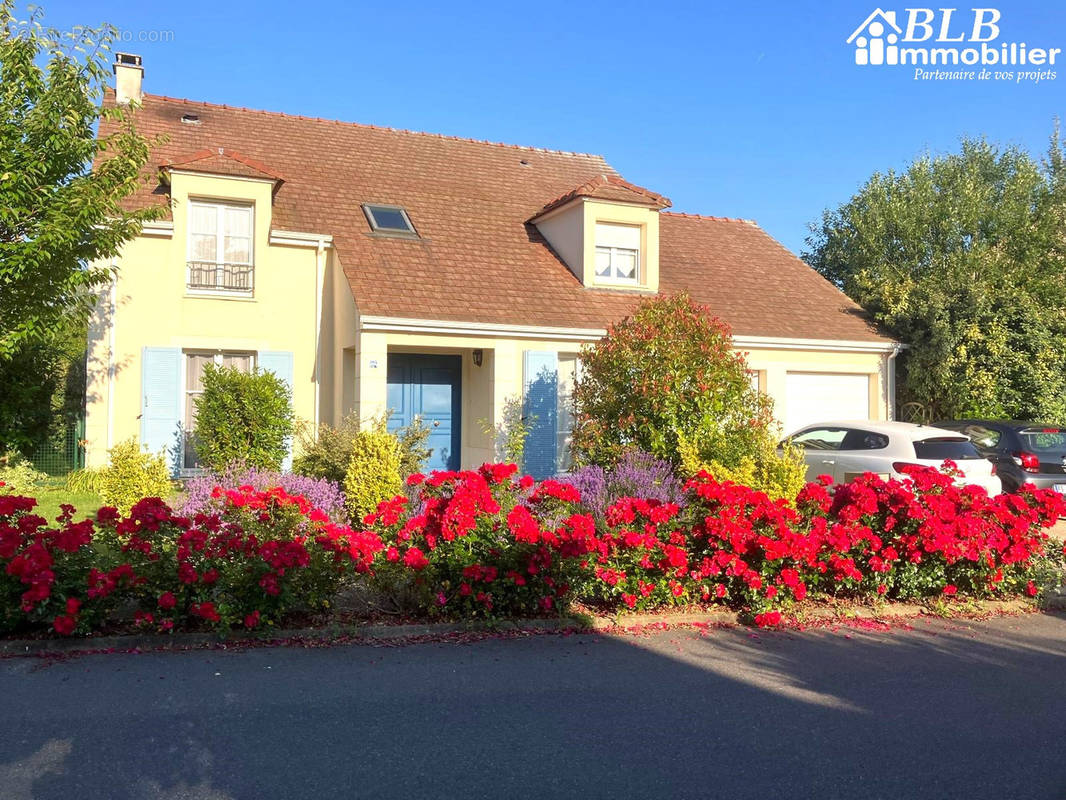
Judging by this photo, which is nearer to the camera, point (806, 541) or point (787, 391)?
point (806, 541)

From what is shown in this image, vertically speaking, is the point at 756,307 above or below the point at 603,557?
above

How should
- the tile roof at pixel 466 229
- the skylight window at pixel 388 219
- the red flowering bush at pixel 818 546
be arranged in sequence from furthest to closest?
the skylight window at pixel 388 219 < the tile roof at pixel 466 229 < the red flowering bush at pixel 818 546

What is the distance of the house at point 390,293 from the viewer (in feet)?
43.2

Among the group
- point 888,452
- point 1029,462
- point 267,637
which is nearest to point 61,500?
point 267,637

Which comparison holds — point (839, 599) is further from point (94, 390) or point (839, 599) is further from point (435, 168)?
point (435, 168)

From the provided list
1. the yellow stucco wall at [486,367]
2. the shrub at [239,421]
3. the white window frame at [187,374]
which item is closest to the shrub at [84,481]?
the white window frame at [187,374]

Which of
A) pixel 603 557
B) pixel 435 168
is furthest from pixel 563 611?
pixel 435 168

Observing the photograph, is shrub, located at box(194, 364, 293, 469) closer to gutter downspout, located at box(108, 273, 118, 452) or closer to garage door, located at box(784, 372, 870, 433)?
gutter downspout, located at box(108, 273, 118, 452)

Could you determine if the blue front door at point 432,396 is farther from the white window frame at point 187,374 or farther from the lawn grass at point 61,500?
the lawn grass at point 61,500

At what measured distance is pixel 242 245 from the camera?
45.8 feet

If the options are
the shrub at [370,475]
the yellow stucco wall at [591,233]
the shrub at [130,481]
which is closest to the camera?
the shrub at [370,475]

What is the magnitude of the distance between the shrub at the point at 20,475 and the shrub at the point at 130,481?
2664 millimetres

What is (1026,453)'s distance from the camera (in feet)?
41.0

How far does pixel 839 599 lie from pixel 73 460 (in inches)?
513
